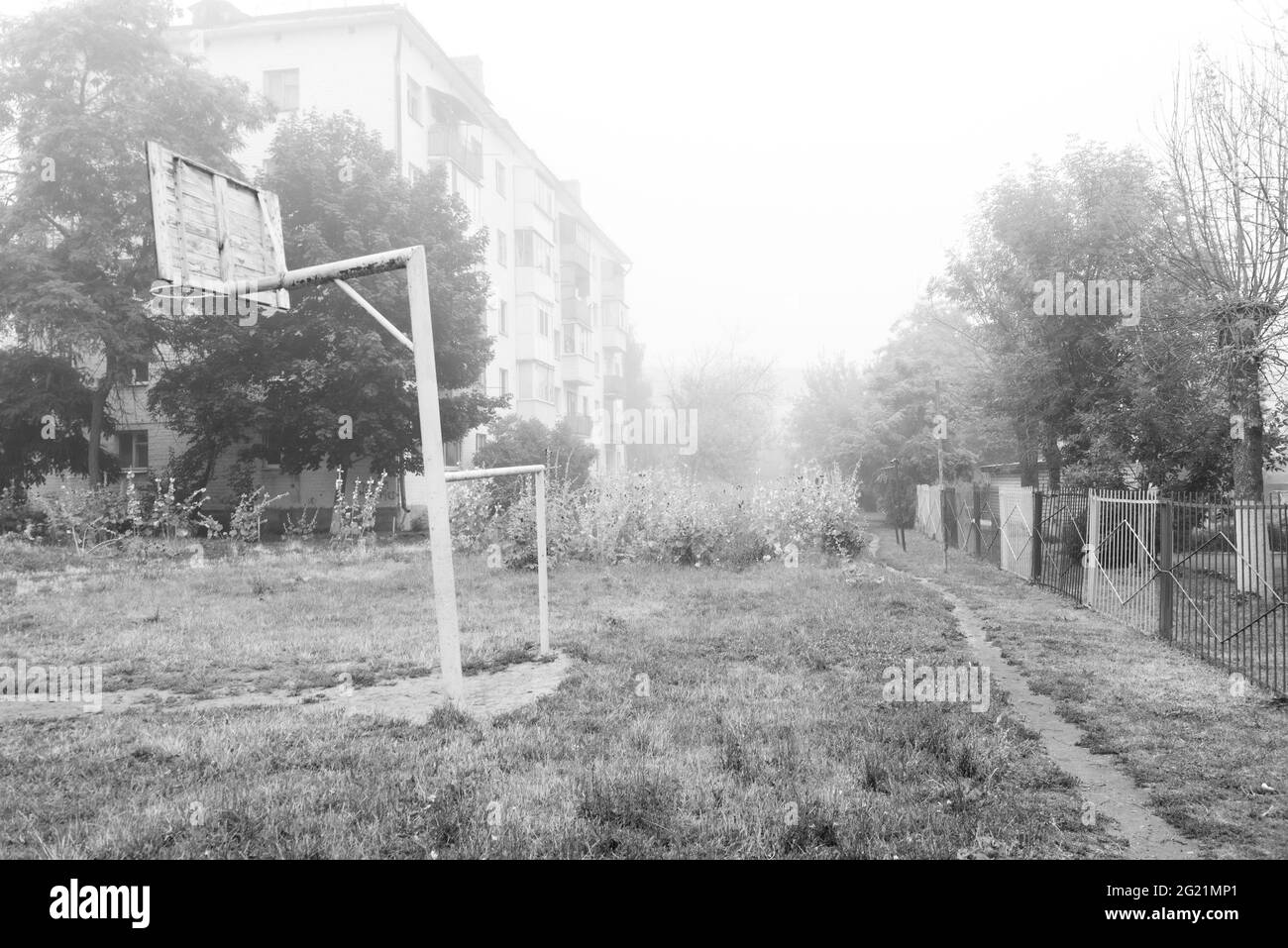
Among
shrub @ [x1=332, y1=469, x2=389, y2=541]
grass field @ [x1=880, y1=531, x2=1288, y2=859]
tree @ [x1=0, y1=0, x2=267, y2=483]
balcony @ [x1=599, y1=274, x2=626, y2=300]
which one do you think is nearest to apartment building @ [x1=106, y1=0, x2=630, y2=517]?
tree @ [x1=0, y1=0, x2=267, y2=483]

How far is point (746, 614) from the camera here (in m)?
11.4

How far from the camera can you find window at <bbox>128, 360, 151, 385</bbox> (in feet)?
83.3

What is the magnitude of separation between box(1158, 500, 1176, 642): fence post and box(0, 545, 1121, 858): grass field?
2.53 meters

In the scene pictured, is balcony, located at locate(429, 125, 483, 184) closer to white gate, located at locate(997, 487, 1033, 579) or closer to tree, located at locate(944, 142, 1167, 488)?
tree, located at locate(944, 142, 1167, 488)

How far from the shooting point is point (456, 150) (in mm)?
33938

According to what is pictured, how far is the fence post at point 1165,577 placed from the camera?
10594 millimetres

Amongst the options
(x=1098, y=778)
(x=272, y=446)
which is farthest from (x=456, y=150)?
(x=1098, y=778)

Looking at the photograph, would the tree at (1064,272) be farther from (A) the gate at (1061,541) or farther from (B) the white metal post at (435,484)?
(B) the white metal post at (435,484)

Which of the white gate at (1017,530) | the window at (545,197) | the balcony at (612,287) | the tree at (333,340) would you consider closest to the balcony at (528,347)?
the window at (545,197)

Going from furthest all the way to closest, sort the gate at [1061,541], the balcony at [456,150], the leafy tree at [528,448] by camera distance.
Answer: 1. the balcony at [456,150]
2. the leafy tree at [528,448]
3. the gate at [1061,541]

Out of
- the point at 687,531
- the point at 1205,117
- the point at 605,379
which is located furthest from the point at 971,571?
the point at 605,379

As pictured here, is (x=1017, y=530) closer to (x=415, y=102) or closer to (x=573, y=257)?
(x=415, y=102)

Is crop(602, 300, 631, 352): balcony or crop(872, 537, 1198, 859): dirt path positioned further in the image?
crop(602, 300, 631, 352): balcony

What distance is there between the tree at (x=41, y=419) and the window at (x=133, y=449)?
13.4 feet
